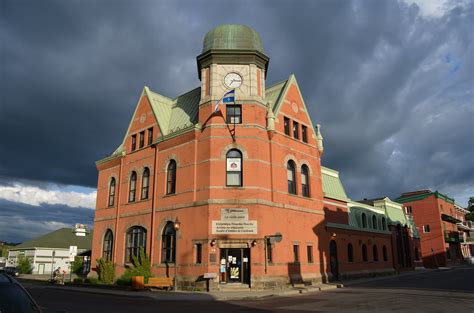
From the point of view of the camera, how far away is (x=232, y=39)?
30.5m

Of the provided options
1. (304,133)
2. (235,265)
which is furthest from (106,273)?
(304,133)

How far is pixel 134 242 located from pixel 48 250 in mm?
47361

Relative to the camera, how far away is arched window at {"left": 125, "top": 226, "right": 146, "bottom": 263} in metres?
32.2

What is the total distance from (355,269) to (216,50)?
84.8ft

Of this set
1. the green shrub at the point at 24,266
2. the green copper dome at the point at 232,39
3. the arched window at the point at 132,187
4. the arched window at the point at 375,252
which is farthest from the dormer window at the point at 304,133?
the green shrub at the point at 24,266

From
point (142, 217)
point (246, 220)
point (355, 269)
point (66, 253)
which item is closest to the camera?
point (246, 220)

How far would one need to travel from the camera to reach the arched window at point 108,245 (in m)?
35.5

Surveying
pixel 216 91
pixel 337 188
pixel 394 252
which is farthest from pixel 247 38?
pixel 394 252

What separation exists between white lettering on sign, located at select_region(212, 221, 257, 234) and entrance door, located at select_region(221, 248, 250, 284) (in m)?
1.28

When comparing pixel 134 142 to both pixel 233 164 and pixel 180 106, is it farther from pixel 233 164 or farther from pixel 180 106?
pixel 233 164

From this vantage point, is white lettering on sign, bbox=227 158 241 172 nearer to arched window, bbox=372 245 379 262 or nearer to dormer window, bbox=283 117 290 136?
dormer window, bbox=283 117 290 136

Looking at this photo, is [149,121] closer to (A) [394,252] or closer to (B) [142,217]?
(B) [142,217]

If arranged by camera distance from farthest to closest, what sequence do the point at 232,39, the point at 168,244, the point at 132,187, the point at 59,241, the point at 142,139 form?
the point at 59,241, the point at 142,139, the point at 132,187, the point at 232,39, the point at 168,244

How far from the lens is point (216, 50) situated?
29.9 m
